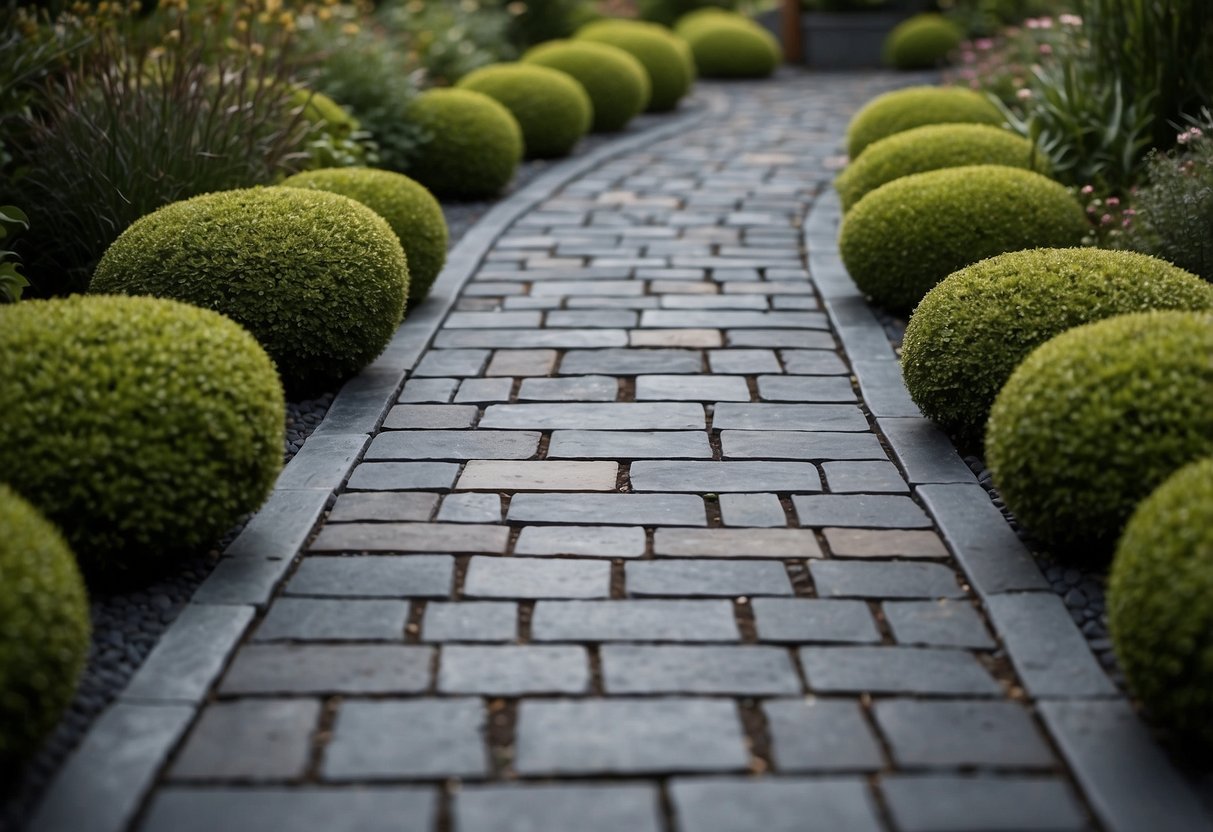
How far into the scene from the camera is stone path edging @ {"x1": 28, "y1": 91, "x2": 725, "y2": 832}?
2.53 metres

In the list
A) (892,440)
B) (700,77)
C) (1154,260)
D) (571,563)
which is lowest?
(700,77)

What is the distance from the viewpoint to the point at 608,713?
282 centimetres

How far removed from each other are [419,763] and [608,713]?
0.45 meters

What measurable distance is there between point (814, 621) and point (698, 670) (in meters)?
0.41

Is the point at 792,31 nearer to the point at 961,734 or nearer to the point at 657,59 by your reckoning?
the point at 657,59

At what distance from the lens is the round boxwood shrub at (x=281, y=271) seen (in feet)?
15.4

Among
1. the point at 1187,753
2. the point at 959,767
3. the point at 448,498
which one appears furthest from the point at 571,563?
the point at 1187,753

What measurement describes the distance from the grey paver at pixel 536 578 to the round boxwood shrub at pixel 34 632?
3.53 feet

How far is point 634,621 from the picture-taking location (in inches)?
128

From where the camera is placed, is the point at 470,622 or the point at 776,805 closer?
the point at 776,805

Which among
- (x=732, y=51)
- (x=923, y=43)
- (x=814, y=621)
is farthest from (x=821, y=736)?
(x=923, y=43)

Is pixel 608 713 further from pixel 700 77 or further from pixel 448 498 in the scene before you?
pixel 700 77

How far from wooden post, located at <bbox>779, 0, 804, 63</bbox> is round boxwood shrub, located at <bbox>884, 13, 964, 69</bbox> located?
1913 mm

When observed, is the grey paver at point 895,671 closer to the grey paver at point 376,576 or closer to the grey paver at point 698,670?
the grey paver at point 698,670
